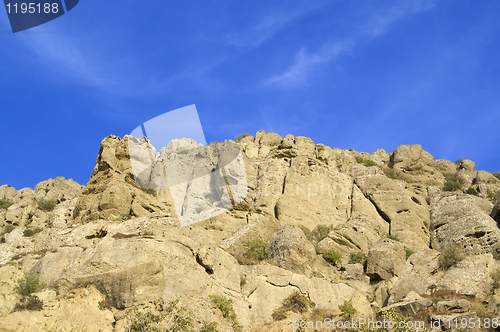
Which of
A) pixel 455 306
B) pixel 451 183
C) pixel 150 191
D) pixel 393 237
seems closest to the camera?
pixel 455 306

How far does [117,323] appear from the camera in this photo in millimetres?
16281

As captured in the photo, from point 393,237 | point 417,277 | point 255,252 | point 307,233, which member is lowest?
point 417,277

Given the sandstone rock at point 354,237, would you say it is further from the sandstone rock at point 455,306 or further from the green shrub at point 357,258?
the sandstone rock at point 455,306

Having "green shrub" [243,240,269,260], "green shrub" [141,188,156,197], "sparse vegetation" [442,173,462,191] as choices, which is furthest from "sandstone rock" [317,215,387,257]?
"sparse vegetation" [442,173,462,191]

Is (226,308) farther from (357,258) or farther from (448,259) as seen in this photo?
(448,259)

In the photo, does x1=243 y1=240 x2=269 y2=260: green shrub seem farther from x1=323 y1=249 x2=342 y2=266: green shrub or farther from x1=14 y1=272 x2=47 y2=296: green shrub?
x1=14 y1=272 x2=47 y2=296: green shrub

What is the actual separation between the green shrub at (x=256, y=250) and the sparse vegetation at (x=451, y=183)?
23184mm

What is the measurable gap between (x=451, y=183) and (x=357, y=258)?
2035 centimetres

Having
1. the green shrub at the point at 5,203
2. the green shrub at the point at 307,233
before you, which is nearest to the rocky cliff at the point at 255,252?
the green shrub at the point at 307,233

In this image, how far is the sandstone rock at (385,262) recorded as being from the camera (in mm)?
25672

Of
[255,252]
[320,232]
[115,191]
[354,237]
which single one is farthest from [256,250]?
[115,191]

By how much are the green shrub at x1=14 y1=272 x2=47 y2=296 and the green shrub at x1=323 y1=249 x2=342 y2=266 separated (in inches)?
594

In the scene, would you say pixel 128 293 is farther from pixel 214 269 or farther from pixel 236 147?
pixel 236 147

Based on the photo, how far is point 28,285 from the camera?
730 inches
